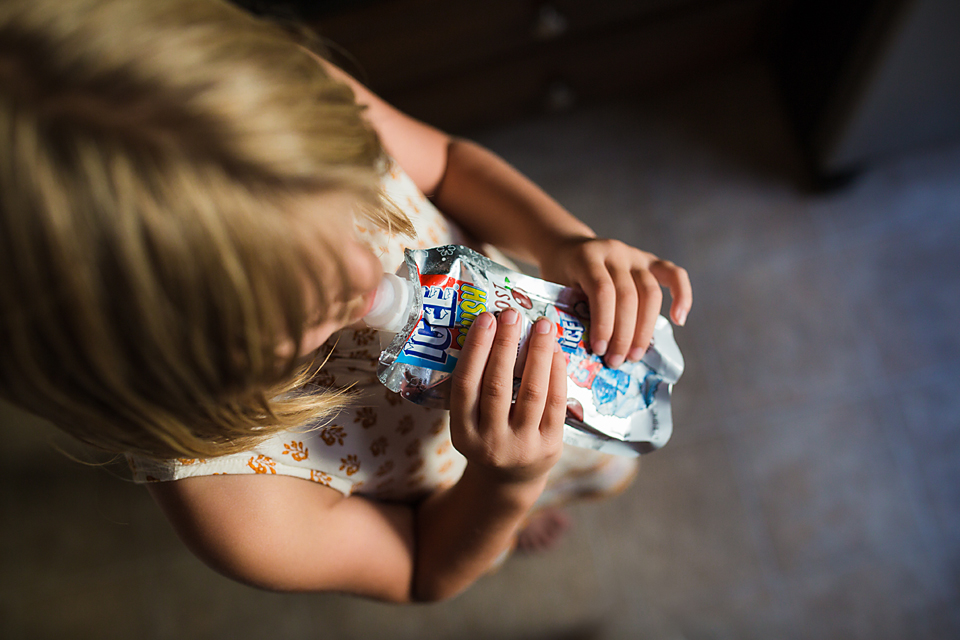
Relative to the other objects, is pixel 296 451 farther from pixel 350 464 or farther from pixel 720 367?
pixel 720 367

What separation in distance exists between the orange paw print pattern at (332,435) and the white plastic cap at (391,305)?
0.11 meters

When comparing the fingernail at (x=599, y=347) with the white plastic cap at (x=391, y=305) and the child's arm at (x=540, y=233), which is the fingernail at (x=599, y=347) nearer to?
the child's arm at (x=540, y=233)

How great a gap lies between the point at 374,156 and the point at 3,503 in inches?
53.0

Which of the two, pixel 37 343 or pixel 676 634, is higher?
pixel 37 343

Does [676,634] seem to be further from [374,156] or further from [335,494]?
[374,156]

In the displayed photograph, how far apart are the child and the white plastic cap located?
0.02m

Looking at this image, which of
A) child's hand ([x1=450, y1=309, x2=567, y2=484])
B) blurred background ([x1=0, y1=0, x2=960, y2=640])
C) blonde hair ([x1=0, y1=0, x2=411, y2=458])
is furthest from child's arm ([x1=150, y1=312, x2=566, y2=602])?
blurred background ([x1=0, y1=0, x2=960, y2=640])

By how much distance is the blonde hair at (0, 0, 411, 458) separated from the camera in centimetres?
→ 24

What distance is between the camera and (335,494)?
1.58ft

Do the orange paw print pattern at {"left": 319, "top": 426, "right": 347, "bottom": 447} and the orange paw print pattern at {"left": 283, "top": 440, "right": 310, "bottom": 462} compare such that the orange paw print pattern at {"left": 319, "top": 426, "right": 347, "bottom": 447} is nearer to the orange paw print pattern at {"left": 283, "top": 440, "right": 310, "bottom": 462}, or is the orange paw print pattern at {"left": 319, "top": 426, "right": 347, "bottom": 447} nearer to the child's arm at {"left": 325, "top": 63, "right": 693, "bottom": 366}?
the orange paw print pattern at {"left": 283, "top": 440, "right": 310, "bottom": 462}

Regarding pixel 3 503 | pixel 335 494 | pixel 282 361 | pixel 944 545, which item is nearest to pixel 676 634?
pixel 944 545

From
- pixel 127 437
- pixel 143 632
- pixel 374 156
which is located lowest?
pixel 143 632

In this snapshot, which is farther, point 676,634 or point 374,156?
point 676,634

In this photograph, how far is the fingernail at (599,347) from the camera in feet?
A: 1.55
